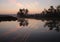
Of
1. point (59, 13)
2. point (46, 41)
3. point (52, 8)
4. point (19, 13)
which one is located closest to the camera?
point (46, 41)

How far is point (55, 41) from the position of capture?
13406 mm

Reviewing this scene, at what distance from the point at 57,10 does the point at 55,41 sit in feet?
289

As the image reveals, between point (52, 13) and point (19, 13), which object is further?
point (19, 13)

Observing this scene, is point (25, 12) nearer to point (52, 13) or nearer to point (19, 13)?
point (19, 13)

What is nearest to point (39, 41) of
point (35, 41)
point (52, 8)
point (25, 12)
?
point (35, 41)

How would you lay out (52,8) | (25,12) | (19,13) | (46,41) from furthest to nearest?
(25,12)
(19,13)
(52,8)
(46,41)

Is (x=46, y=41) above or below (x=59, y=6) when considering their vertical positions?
below

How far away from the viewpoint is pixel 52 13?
333ft

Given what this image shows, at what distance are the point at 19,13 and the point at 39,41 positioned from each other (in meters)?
119

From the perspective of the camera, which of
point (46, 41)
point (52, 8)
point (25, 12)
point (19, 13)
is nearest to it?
point (46, 41)

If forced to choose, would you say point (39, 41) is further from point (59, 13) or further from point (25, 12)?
point (25, 12)

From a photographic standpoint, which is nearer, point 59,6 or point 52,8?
point 59,6

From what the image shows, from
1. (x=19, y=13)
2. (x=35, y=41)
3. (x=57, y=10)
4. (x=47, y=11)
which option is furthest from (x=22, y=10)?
(x=35, y=41)

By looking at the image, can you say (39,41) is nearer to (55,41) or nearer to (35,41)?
(35,41)
